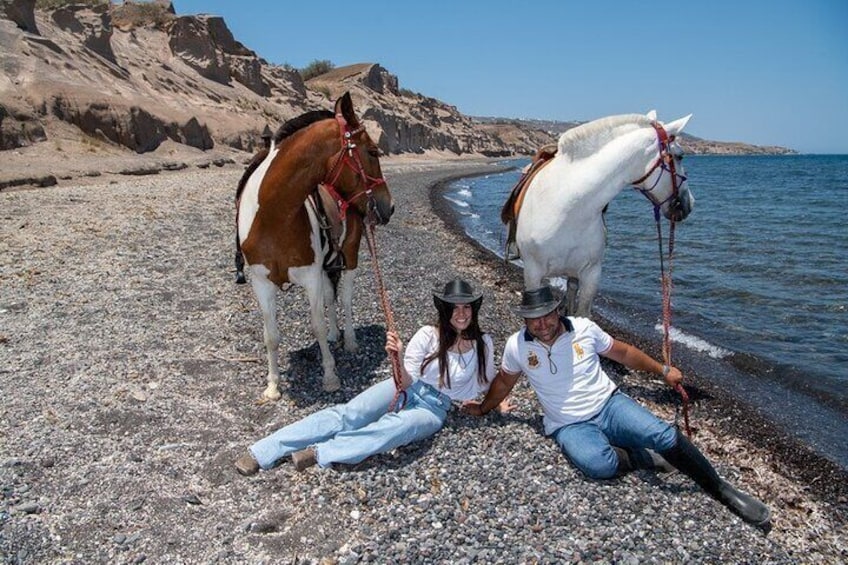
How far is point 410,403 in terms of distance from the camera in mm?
4945

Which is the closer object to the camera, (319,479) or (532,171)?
(319,479)

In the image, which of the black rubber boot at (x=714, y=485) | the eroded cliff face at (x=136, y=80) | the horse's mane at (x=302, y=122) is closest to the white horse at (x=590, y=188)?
the black rubber boot at (x=714, y=485)

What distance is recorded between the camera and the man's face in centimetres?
458

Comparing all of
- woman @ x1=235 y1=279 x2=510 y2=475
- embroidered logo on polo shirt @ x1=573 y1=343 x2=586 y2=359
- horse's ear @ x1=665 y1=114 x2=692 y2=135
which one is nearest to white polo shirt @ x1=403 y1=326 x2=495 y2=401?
woman @ x1=235 y1=279 x2=510 y2=475

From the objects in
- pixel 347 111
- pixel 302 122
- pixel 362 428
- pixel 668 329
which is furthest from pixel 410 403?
pixel 668 329

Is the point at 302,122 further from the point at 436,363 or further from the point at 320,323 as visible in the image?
the point at 436,363

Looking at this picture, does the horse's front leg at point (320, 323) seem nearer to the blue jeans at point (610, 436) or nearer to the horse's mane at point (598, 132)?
the blue jeans at point (610, 436)

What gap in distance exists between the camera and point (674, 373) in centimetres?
463

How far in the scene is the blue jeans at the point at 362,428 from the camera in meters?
4.47

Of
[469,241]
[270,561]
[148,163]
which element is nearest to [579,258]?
[270,561]

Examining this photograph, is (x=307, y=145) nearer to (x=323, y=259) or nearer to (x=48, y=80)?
(x=323, y=259)

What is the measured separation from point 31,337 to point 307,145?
426 cm

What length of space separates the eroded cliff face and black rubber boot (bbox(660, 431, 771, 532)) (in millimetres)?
20439

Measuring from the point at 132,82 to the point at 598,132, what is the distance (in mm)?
28190
